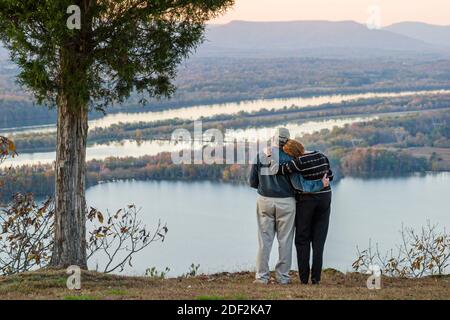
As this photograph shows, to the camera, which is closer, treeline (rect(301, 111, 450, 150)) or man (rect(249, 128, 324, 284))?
man (rect(249, 128, 324, 284))

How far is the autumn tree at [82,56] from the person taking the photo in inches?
353

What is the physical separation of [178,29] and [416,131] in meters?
48.2

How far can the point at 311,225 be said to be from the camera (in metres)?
8.83

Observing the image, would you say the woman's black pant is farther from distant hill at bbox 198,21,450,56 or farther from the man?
distant hill at bbox 198,21,450,56

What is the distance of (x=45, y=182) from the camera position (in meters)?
21.0

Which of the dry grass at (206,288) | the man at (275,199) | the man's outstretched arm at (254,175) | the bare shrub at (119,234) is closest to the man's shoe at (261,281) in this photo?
the dry grass at (206,288)

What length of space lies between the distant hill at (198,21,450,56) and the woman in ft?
256

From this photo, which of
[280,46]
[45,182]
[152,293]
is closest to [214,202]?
[45,182]

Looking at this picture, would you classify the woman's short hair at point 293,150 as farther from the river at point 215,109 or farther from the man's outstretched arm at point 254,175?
the river at point 215,109

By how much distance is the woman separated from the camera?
8523mm

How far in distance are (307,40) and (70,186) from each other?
306 feet

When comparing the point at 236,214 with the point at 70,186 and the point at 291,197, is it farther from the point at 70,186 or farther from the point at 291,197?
the point at 291,197

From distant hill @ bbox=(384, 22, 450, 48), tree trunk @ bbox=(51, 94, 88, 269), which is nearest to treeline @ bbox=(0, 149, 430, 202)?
tree trunk @ bbox=(51, 94, 88, 269)
